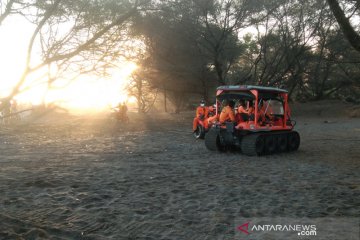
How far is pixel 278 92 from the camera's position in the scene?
1397cm

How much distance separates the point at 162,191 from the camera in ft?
25.2

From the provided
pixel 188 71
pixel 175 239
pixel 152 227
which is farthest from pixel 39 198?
pixel 188 71

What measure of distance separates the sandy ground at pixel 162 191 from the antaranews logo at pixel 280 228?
22 cm

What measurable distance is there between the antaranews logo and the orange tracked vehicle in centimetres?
696

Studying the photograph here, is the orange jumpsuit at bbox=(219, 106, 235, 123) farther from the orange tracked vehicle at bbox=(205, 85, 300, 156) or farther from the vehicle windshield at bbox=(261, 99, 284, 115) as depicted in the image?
the vehicle windshield at bbox=(261, 99, 284, 115)

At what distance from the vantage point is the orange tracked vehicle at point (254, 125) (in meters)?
12.8

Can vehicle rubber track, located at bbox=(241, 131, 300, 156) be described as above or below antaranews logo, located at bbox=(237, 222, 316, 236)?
above

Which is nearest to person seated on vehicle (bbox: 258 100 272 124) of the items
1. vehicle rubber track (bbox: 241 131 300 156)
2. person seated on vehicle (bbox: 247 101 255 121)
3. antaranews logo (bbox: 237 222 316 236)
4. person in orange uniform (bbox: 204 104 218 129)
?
person seated on vehicle (bbox: 247 101 255 121)

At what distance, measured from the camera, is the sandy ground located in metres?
5.54

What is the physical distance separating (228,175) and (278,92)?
5.66 m

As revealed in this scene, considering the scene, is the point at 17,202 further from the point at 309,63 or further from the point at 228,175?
the point at 309,63

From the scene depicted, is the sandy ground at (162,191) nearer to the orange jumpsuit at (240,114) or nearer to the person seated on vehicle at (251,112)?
the orange jumpsuit at (240,114)

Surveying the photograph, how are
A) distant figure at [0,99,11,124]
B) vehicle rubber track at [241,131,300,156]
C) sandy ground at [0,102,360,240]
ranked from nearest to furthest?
1. distant figure at [0,99,11,124]
2. sandy ground at [0,102,360,240]
3. vehicle rubber track at [241,131,300,156]

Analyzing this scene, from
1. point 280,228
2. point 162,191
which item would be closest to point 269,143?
point 162,191
